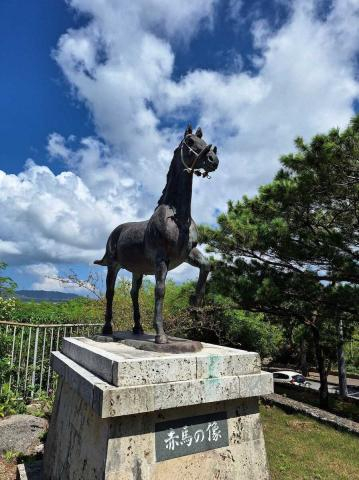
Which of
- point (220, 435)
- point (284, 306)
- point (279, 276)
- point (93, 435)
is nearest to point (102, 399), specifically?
point (93, 435)

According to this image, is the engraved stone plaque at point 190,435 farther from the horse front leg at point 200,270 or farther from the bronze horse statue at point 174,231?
the horse front leg at point 200,270

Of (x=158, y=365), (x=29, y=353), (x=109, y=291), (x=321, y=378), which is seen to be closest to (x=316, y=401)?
(x=321, y=378)

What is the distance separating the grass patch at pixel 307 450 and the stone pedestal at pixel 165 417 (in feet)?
6.82

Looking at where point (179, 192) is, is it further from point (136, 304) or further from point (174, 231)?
point (136, 304)

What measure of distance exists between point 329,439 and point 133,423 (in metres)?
5.18

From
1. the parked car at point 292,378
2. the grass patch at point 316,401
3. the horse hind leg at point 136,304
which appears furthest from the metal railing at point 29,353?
the parked car at point 292,378

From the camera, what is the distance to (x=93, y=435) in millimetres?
3033

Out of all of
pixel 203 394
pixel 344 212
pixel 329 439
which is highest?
pixel 344 212

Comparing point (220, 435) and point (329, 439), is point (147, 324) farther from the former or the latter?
point (220, 435)

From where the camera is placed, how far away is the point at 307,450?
19.3ft

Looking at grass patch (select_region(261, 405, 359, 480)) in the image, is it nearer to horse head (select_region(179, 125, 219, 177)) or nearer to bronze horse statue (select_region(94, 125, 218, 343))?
bronze horse statue (select_region(94, 125, 218, 343))

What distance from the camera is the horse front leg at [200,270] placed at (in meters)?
3.91

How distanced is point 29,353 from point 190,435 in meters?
6.06

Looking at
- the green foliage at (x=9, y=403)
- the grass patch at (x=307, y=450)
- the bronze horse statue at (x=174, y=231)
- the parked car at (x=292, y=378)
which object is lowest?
the parked car at (x=292, y=378)
